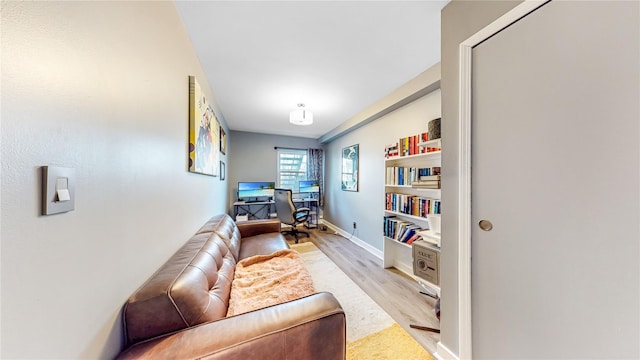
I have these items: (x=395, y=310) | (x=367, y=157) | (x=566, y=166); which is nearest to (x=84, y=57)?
(x=566, y=166)

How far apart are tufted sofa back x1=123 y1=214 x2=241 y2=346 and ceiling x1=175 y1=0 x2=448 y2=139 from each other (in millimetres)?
1562

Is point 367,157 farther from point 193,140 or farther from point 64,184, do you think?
point 64,184

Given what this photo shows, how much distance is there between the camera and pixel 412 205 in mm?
2209

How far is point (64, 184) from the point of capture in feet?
1.66

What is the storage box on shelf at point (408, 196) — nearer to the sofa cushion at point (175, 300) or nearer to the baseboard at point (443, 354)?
the baseboard at point (443, 354)

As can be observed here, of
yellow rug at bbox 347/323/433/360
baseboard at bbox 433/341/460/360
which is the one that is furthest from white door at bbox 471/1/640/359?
yellow rug at bbox 347/323/433/360

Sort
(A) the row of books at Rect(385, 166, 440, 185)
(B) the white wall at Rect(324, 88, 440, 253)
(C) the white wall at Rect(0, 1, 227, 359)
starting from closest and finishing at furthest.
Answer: (C) the white wall at Rect(0, 1, 227, 359) < (A) the row of books at Rect(385, 166, 440, 185) < (B) the white wall at Rect(324, 88, 440, 253)

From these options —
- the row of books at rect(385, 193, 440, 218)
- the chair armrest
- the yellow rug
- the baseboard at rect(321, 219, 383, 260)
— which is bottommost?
the yellow rug

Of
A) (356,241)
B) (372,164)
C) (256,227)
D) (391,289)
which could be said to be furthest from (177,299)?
(356,241)

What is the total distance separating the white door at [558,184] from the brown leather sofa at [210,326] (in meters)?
0.90

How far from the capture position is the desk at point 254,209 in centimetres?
436

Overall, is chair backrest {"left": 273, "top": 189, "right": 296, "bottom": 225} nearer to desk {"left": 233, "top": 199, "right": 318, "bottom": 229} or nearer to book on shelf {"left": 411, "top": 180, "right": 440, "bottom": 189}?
desk {"left": 233, "top": 199, "right": 318, "bottom": 229}

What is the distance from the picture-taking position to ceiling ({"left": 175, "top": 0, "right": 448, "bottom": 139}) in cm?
130

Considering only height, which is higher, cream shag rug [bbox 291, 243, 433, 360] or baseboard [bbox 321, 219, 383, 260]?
baseboard [bbox 321, 219, 383, 260]
